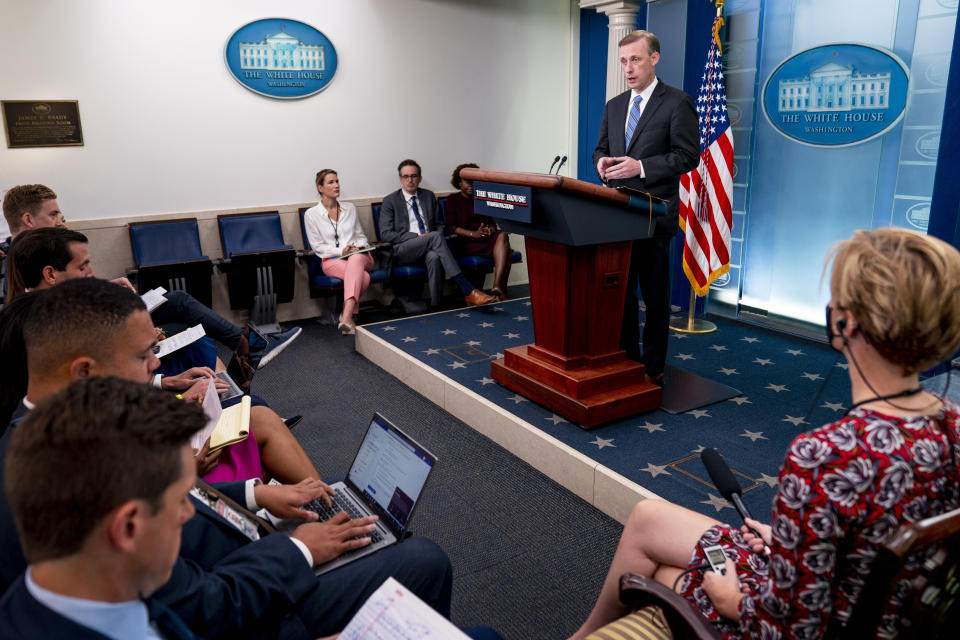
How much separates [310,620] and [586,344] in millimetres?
2235

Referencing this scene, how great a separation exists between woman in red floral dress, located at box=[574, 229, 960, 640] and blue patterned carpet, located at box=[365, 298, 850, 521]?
79 centimetres

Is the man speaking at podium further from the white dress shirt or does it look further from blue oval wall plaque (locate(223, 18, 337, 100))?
blue oval wall plaque (locate(223, 18, 337, 100))

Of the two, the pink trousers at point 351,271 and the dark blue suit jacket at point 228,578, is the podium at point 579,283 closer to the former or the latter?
the dark blue suit jacket at point 228,578

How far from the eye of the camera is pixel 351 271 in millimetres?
5684

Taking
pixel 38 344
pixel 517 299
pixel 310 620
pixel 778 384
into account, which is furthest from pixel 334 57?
pixel 310 620

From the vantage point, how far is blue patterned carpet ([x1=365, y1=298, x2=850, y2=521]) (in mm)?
2977

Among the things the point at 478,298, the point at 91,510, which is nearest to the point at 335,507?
the point at 91,510

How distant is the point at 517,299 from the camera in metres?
6.31

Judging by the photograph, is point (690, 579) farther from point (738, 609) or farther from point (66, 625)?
point (66, 625)

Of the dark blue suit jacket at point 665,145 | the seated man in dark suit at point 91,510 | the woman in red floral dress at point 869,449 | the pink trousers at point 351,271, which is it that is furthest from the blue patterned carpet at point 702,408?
the seated man in dark suit at point 91,510

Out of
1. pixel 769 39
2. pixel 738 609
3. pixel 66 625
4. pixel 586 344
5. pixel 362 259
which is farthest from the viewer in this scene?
pixel 362 259

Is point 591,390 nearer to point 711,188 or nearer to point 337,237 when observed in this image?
point 711,188

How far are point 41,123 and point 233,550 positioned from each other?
488 cm

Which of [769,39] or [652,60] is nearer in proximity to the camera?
[652,60]
